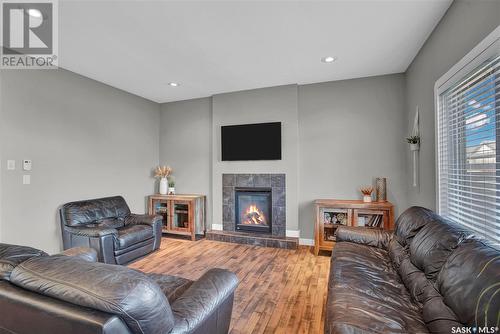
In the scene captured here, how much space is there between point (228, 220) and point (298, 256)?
1.45 m

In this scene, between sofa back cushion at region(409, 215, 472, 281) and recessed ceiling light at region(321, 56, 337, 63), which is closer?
sofa back cushion at region(409, 215, 472, 281)

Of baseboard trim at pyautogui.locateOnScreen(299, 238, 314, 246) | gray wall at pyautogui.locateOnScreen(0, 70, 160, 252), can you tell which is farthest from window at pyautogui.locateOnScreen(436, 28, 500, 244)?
gray wall at pyautogui.locateOnScreen(0, 70, 160, 252)

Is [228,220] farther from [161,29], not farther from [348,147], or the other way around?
[161,29]

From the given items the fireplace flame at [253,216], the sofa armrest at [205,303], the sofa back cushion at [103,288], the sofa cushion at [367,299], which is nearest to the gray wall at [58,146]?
the fireplace flame at [253,216]

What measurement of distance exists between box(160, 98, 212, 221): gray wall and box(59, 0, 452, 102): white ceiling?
1091 millimetres

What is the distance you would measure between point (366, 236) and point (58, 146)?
13.6 feet

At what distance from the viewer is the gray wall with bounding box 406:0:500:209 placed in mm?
1633

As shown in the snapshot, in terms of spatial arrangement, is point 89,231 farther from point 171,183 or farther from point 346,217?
point 346,217

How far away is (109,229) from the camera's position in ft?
9.73

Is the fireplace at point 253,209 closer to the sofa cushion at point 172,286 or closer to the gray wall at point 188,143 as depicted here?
the gray wall at point 188,143

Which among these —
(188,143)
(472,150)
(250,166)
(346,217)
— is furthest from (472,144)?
(188,143)

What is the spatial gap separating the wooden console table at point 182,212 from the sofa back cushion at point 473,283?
3.63 meters

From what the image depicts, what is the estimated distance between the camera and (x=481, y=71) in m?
1.67

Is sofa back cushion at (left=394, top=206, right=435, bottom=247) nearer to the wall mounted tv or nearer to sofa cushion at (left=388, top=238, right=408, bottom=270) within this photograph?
sofa cushion at (left=388, top=238, right=408, bottom=270)
